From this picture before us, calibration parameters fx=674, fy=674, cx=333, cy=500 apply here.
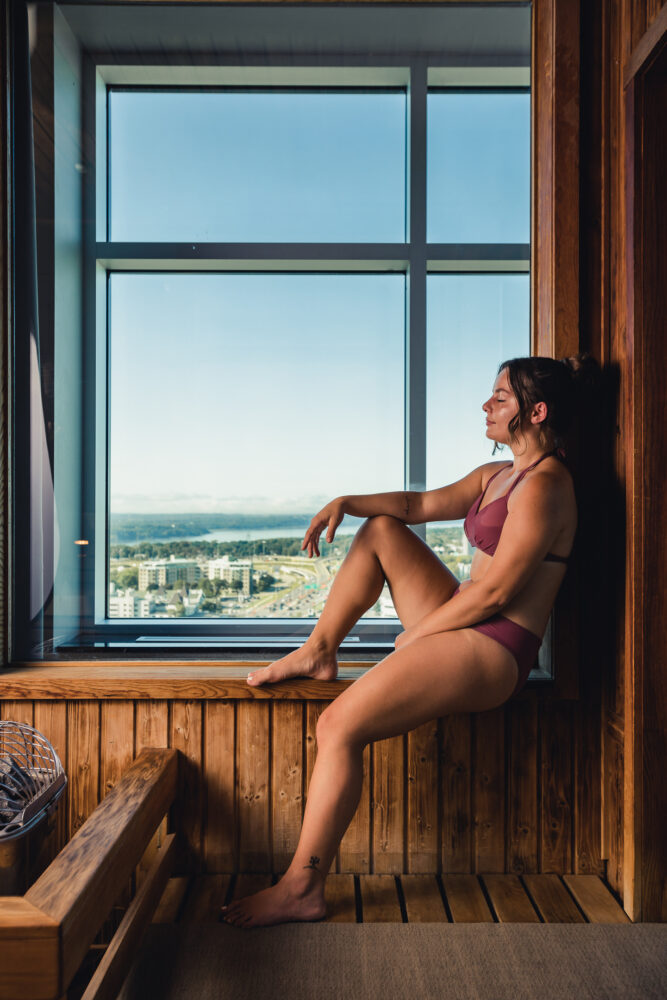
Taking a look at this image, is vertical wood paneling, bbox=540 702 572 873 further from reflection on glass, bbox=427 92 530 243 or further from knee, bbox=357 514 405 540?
reflection on glass, bbox=427 92 530 243

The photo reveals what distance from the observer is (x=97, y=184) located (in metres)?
2.11

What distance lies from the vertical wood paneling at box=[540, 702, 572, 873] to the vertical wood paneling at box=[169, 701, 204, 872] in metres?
0.97

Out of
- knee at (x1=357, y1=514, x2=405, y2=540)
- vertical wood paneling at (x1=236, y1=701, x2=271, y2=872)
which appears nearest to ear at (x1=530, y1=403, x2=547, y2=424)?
knee at (x1=357, y1=514, x2=405, y2=540)

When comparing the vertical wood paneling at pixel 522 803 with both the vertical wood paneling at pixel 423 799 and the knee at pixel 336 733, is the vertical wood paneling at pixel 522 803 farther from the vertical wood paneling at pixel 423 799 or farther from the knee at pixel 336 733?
the knee at pixel 336 733

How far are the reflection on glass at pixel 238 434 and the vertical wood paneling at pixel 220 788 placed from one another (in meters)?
0.34

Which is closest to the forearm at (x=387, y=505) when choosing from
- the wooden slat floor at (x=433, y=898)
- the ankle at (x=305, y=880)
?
the ankle at (x=305, y=880)

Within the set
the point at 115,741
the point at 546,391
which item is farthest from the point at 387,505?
the point at 115,741

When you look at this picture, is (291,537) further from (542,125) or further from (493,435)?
(542,125)

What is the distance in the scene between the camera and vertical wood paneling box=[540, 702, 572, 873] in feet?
6.25

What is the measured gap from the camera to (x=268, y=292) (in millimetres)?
2121

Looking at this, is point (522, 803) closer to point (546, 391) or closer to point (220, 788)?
point (220, 788)

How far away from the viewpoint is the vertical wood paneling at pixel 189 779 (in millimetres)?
1896

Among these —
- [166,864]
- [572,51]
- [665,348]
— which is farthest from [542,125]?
[166,864]

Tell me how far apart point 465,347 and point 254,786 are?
4.72 ft
